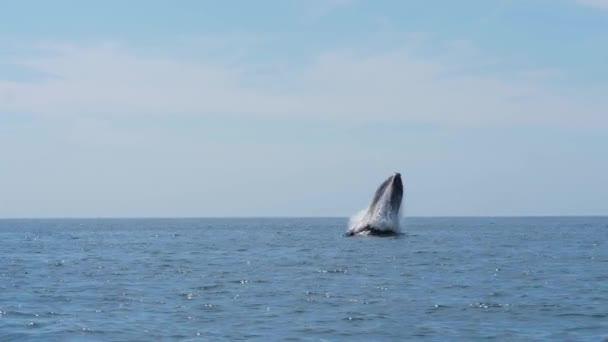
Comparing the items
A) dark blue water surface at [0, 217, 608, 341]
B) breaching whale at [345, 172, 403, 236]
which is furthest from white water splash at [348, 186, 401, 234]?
dark blue water surface at [0, 217, 608, 341]

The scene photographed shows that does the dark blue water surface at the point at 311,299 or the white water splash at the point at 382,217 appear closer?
the dark blue water surface at the point at 311,299

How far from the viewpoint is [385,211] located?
228 feet

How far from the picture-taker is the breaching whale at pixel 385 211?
6850 centimetres

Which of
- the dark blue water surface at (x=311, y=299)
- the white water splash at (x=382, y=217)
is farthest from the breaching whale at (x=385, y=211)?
the dark blue water surface at (x=311, y=299)

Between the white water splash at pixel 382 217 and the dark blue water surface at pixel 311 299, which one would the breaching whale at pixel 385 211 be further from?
the dark blue water surface at pixel 311 299

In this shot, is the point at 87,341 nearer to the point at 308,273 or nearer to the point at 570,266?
the point at 308,273

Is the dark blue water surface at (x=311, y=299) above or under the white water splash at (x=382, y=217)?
under

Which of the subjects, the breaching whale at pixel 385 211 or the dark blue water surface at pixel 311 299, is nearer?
the dark blue water surface at pixel 311 299

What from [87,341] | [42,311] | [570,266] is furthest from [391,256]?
[87,341]

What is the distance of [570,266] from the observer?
4484 centimetres

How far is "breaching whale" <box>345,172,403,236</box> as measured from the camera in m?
68.5

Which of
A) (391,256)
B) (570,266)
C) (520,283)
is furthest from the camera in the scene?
(391,256)

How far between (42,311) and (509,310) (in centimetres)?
1464

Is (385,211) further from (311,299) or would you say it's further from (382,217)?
(311,299)
